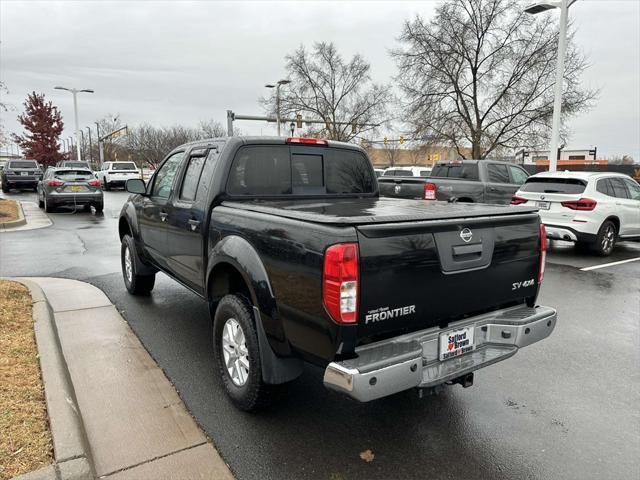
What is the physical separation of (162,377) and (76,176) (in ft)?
49.8

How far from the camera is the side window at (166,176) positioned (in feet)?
16.3

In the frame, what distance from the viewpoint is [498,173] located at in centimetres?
1305

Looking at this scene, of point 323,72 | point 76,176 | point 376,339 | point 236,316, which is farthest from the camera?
point 323,72

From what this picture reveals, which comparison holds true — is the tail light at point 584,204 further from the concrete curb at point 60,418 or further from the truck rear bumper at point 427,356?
the concrete curb at point 60,418

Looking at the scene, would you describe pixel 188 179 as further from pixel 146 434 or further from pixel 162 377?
pixel 146 434

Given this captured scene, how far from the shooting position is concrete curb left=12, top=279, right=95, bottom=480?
254cm

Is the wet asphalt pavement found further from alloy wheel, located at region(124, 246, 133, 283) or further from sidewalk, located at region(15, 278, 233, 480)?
alloy wheel, located at region(124, 246, 133, 283)

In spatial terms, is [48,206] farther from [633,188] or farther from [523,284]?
[633,188]

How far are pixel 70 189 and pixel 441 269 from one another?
16.9 meters

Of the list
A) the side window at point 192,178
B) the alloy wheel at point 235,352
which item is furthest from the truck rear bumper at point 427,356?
the side window at point 192,178

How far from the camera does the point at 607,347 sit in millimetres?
4828

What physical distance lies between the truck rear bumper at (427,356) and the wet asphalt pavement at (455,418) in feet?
1.84

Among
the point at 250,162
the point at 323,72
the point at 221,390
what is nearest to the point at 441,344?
the point at 221,390

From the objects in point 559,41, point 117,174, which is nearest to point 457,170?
point 559,41
